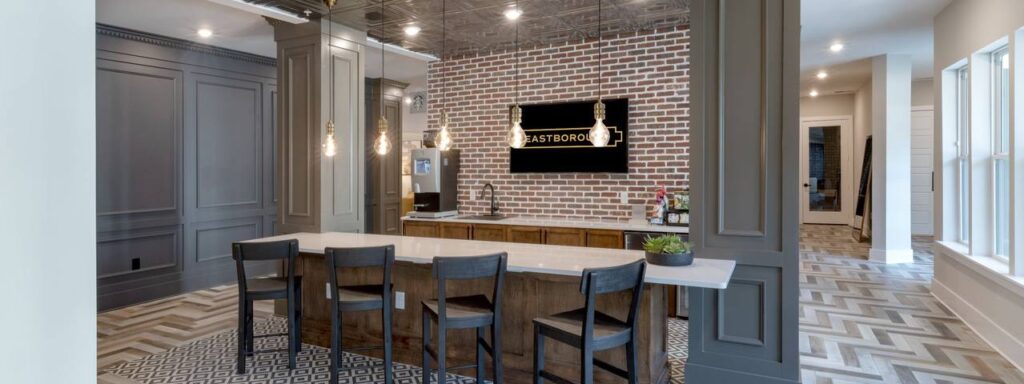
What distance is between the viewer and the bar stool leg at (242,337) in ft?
11.4

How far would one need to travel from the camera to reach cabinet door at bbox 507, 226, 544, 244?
533 cm

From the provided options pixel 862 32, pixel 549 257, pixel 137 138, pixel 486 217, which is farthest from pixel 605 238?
pixel 137 138

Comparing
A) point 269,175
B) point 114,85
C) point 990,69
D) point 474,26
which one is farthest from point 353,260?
point 990,69

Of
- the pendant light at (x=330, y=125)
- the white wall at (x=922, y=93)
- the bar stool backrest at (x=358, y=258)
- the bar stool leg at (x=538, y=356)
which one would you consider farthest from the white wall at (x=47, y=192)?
the white wall at (x=922, y=93)

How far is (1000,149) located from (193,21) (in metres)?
6.93

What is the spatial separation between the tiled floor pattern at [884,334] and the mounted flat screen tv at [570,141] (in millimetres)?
2318

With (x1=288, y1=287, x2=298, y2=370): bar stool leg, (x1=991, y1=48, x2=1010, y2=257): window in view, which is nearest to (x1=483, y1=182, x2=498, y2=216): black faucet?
(x1=288, y1=287, x2=298, y2=370): bar stool leg

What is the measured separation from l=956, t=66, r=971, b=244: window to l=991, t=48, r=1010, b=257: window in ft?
1.35

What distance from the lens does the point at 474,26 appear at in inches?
205

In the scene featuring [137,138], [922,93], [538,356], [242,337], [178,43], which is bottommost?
[242,337]

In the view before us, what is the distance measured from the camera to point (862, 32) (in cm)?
623

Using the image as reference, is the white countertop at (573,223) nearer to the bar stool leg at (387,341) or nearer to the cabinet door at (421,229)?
the cabinet door at (421,229)

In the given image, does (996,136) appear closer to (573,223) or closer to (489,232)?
(573,223)

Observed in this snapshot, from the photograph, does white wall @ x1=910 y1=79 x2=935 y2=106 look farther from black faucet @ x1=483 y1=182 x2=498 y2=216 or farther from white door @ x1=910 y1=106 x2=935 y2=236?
black faucet @ x1=483 y1=182 x2=498 y2=216
